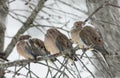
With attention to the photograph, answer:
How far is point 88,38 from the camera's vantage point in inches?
147

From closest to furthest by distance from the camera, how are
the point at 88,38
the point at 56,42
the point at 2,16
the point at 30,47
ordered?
the point at 88,38 → the point at 56,42 → the point at 30,47 → the point at 2,16

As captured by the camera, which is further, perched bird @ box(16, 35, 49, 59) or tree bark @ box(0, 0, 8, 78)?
tree bark @ box(0, 0, 8, 78)

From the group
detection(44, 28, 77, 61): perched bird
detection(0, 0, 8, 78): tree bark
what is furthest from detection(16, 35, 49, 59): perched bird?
detection(0, 0, 8, 78): tree bark

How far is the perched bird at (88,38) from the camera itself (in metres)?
3.65

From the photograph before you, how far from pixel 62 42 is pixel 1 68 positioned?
1.78 feet

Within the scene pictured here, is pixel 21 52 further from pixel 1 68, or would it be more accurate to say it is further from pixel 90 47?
pixel 90 47

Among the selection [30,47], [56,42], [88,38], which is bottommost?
[30,47]

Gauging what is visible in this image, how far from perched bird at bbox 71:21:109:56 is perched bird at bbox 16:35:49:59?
0.29 meters

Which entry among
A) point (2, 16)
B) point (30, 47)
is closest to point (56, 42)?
point (30, 47)

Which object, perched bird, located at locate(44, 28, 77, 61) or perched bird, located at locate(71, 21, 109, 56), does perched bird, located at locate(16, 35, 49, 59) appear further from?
perched bird, located at locate(71, 21, 109, 56)

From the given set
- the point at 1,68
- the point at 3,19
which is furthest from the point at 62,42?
the point at 3,19

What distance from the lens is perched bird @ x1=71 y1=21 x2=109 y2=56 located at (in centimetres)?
365

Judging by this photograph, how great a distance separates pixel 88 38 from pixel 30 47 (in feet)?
1.82

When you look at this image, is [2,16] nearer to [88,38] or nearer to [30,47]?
[30,47]
